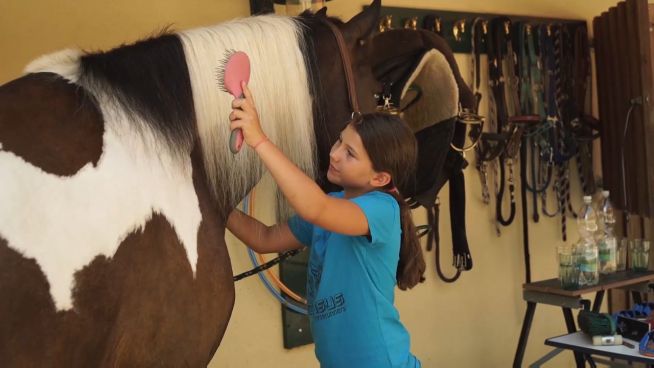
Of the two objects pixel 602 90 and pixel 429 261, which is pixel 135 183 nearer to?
pixel 429 261

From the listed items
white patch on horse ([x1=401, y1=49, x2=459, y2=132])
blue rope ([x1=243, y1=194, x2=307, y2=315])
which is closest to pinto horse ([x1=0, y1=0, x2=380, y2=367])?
white patch on horse ([x1=401, y1=49, x2=459, y2=132])

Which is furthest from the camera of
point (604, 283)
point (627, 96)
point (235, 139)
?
point (627, 96)

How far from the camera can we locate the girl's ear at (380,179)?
1133 millimetres

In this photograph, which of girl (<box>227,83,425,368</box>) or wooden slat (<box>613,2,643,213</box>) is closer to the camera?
girl (<box>227,83,425,368</box>)

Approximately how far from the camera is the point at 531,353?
2.93 m

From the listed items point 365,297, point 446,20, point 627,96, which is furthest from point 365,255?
point 627,96

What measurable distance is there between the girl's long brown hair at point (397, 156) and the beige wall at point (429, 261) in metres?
0.83

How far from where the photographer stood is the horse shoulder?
82 centimetres

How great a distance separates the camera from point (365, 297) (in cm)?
110

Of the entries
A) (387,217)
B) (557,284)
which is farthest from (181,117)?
(557,284)

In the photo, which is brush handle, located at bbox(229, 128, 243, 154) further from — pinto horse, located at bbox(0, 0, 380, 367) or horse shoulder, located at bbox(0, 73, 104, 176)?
horse shoulder, located at bbox(0, 73, 104, 176)

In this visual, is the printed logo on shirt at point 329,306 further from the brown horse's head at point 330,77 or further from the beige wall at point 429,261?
the beige wall at point 429,261

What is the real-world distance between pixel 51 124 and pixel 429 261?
198 cm

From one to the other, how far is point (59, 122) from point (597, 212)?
2521 mm
